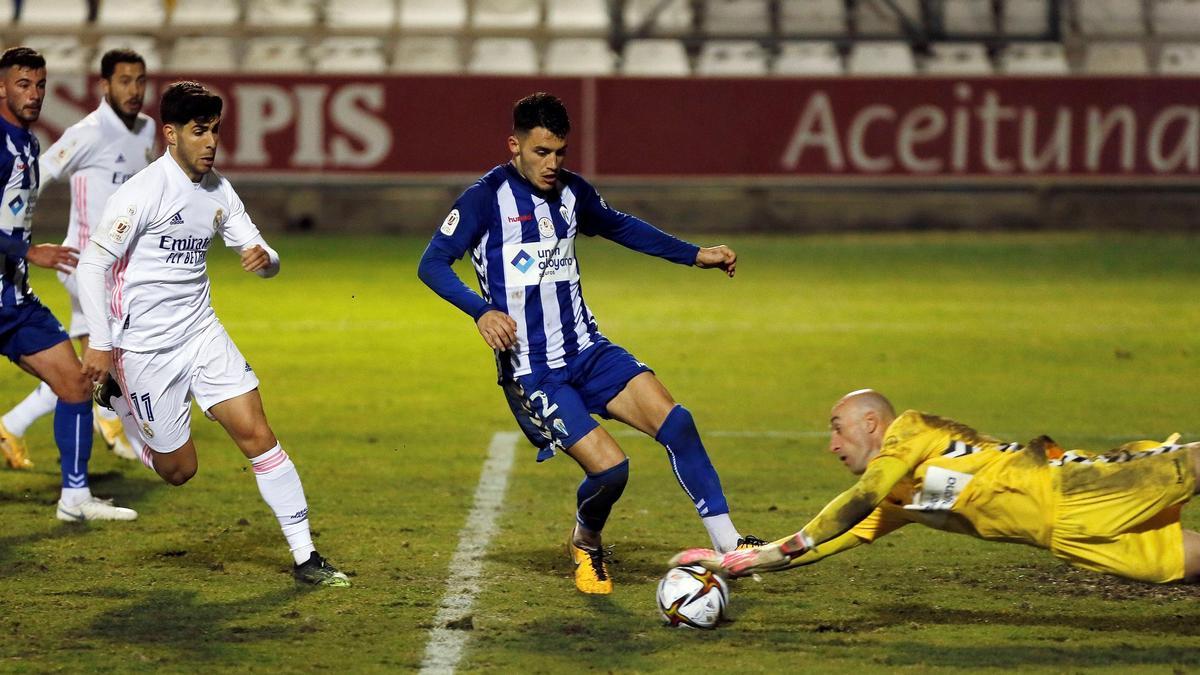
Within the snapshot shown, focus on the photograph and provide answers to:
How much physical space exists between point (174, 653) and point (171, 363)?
1.33m

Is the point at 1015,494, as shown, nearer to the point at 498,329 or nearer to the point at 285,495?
the point at 498,329

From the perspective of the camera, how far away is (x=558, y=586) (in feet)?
20.5

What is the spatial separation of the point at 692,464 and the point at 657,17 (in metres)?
16.1

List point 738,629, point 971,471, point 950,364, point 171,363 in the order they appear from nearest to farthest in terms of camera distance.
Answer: point 971,471 < point 738,629 < point 171,363 < point 950,364

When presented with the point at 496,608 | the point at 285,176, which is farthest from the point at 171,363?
the point at 285,176

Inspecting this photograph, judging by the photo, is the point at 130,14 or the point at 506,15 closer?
the point at 130,14

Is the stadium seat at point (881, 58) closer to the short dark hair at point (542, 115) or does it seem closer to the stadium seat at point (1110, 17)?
the stadium seat at point (1110, 17)

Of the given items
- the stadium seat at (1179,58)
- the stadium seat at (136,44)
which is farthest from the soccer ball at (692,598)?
the stadium seat at (1179,58)

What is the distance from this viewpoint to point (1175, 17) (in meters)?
22.5

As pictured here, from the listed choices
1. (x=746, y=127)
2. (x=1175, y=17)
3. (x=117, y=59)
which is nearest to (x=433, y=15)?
(x=746, y=127)

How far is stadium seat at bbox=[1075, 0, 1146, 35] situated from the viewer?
22172mm

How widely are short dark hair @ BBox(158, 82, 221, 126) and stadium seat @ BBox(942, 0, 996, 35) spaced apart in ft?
56.5

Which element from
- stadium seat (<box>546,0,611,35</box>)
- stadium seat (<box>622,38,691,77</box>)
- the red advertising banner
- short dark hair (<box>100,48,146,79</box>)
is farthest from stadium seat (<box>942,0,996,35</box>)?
short dark hair (<box>100,48,146,79</box>)

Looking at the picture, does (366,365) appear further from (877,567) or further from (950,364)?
(877,567)
